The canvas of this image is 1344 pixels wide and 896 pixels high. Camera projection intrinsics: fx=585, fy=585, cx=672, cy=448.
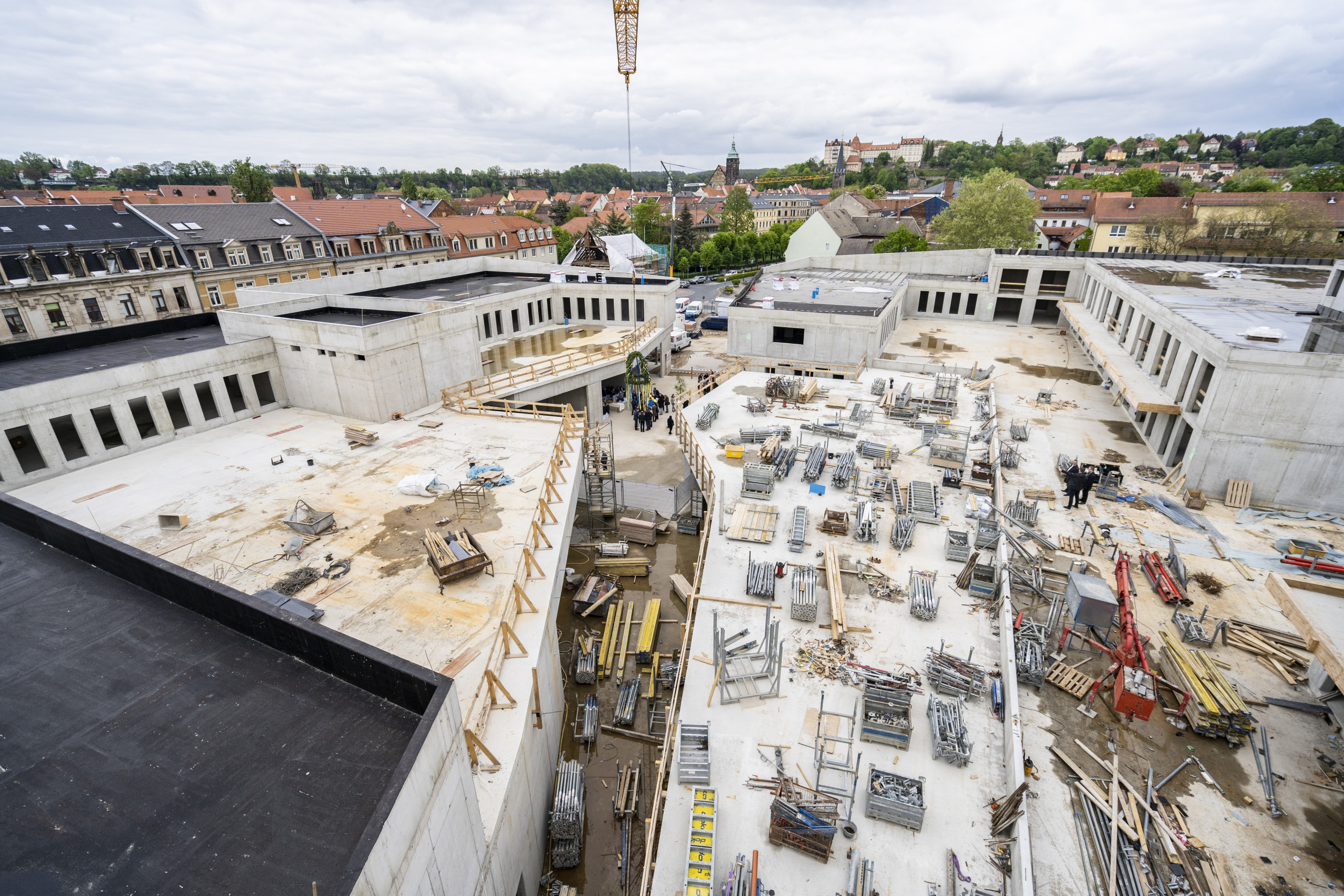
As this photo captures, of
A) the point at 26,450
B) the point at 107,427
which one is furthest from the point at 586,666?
the point at 26,450

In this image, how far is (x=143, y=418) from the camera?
77.7 ft

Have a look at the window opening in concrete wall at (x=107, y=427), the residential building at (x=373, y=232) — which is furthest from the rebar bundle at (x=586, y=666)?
the residential building at (x=373, y=232)

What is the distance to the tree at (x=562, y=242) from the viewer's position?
90.7m

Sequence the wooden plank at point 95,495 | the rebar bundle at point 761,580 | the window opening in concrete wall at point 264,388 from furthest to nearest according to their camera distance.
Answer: the window opening in concrete wall at point 264,388 → the wooden plank at point 95,495 → the rebar bundle at point 761,580

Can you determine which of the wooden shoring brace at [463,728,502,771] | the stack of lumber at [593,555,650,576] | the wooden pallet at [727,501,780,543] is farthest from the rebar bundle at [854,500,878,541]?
the wooden shoring brace at [463,728,502,771]

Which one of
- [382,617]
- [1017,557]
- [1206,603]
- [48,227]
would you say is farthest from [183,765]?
[48,227]

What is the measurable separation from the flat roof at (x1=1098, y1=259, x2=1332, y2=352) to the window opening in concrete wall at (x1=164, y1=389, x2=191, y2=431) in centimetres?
4035

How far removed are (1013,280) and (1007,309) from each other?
318 cm

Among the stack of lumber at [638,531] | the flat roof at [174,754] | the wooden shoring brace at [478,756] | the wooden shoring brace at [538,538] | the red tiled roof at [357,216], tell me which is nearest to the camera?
the flat roof at [174,754]

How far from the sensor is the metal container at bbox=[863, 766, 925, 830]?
11.1m

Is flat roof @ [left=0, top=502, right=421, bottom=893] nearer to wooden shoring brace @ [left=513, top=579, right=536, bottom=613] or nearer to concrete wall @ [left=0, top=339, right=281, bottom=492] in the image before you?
wooden shoring brace @ [left=513, top=579, right=536, bottom=613]

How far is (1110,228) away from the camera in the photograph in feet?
223

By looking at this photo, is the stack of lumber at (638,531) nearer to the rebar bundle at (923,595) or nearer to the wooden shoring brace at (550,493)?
the wooden shoring brace at (550,493)

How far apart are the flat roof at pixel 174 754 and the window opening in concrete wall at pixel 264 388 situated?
19195mm
